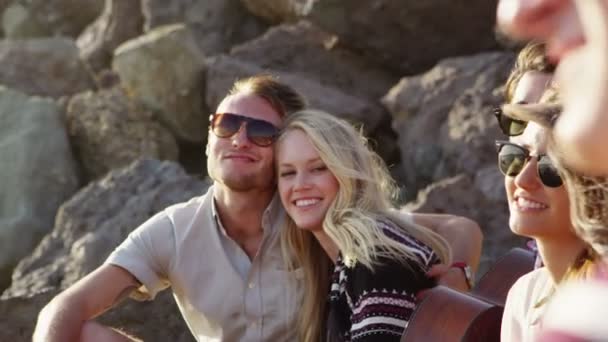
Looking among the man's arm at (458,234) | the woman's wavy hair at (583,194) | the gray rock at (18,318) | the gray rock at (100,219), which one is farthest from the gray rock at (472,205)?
the woman's wavy hair at (583,194)

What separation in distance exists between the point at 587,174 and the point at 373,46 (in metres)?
6.55

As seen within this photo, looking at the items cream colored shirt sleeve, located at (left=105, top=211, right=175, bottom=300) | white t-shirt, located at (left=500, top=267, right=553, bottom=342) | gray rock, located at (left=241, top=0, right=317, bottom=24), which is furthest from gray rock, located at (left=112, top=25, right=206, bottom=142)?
white t-shirt, located at (left=500, top=267, right=553, bottom=342)

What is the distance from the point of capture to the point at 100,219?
18.7 ft

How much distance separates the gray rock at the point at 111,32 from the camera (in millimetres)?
9828

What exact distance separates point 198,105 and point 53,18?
4.42 meters

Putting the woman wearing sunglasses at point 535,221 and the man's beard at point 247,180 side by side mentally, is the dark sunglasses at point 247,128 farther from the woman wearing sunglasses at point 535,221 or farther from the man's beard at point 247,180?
the woman wearing sunglasses at point 535,221

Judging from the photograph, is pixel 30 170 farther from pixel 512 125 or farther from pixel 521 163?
pixel 521 163

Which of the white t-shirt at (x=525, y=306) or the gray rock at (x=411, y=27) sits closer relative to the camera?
the white t-shirt at (x=525, y=306)

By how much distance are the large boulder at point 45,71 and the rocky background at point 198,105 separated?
0.01 meters

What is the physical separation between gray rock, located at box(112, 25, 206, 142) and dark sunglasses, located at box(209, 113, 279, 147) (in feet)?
13.4

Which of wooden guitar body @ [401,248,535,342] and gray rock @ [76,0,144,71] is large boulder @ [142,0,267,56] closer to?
gray rock @ [76,0,144,71]

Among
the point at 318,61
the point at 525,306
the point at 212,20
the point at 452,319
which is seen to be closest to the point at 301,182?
the point at 452,319

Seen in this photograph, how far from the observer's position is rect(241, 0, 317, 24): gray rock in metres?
8.30

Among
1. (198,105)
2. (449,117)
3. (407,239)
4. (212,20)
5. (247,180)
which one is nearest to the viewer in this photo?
(407,239)
